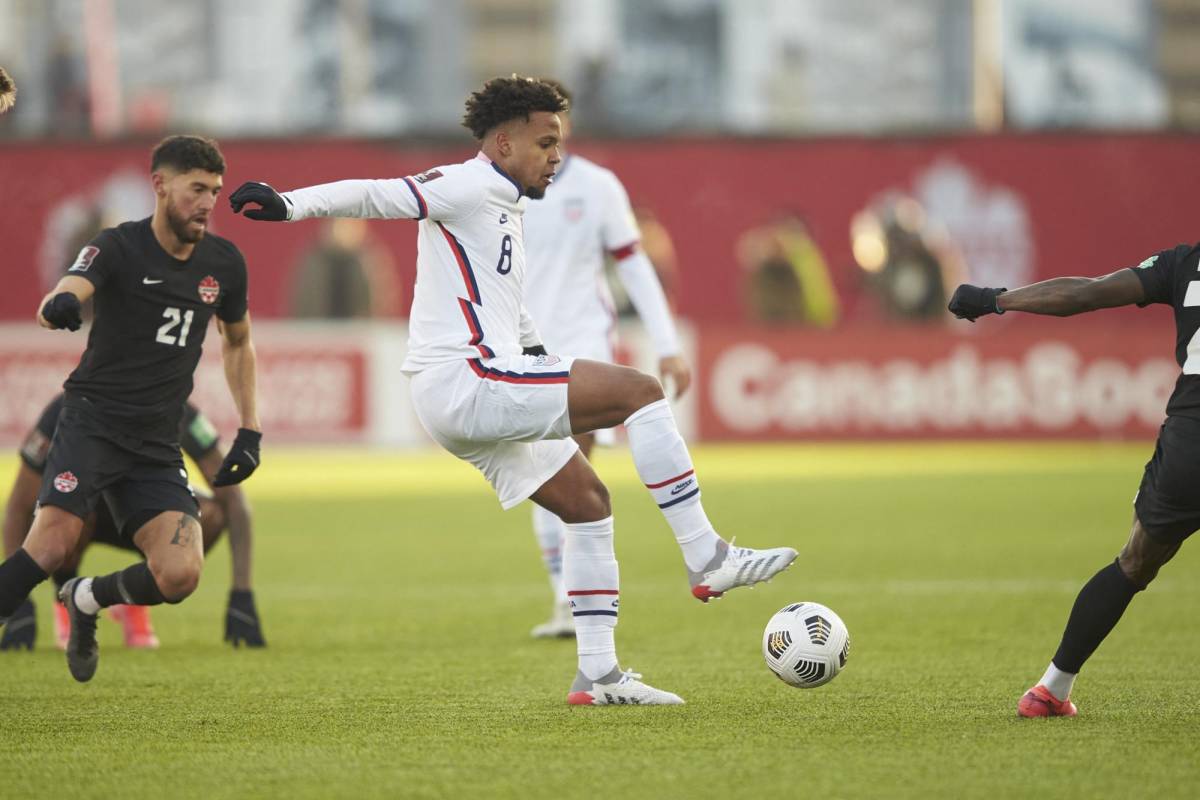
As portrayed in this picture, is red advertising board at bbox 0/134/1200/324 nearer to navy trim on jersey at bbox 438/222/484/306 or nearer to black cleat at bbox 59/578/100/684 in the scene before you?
black cleat at bbox 59/578/100/684

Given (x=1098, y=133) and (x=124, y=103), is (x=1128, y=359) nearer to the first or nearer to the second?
(x=1098, y=133)

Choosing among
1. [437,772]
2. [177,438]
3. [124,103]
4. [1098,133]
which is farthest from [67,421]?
[1098,133]

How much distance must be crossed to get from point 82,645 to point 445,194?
7.44 feet

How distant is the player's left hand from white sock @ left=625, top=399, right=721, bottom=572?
79.8 inches

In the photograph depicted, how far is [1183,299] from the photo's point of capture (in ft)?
20.1

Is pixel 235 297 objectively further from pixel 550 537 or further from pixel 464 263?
pixel 550 537

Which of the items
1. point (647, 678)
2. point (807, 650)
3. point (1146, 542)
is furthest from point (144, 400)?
point (1146, 542)

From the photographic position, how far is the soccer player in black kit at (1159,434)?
6.07 m

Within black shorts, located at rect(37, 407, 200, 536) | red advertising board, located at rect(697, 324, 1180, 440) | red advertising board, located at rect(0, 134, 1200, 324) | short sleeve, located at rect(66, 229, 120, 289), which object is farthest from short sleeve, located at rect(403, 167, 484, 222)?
red advertising board, located at rect(0, 134, 1200, 324)

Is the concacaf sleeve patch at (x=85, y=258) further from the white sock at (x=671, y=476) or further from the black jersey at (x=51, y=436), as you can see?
the white sock at (x=671, y=476)

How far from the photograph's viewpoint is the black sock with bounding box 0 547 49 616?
22.5ft

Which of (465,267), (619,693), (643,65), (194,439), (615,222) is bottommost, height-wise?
(619,693)

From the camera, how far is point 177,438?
7.61 metres

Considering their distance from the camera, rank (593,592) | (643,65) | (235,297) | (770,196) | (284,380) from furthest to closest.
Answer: (770,196), (643,65), (284,380), (235,297), (593,592)
